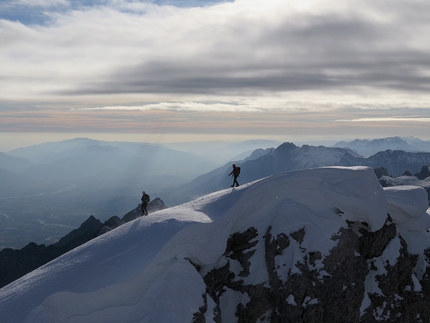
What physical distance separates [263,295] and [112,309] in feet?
47.0

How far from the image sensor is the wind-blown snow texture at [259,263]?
25.2 m

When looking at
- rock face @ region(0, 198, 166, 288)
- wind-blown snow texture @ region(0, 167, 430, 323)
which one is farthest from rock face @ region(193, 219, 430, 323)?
rock face @ region(0, 198, 166, 288)

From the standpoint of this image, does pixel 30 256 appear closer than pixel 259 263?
No

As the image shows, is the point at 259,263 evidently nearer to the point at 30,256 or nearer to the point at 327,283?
the point at 327,283

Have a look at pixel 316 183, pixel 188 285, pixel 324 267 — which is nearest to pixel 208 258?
pixel 188 285

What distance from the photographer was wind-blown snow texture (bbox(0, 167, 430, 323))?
25234mm

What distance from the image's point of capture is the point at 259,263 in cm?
3334

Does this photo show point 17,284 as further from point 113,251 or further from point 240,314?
point 240,314

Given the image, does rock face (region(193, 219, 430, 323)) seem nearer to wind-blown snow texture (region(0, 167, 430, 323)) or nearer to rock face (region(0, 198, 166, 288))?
wind-blown snow texture (region(0, 167, 430, 323))

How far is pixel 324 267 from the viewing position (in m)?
31.7

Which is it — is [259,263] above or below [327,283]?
above

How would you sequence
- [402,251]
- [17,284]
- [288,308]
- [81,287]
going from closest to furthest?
[81,287] → [17,284] → [288,308] → [402,251]

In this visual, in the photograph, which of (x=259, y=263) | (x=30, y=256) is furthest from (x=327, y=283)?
(x=30, y=256)

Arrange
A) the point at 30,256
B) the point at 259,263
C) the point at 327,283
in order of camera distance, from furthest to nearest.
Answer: the point at 30,256
the point at 259,263
the point at 327,283
